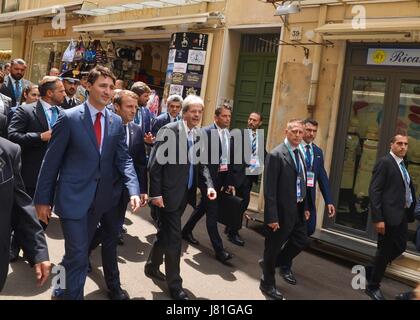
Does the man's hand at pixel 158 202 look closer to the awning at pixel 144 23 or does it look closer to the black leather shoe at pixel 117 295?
the black leather shoe at pixel 117 295

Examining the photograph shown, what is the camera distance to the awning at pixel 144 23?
10.3m

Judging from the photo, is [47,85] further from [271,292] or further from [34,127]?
[271,292]

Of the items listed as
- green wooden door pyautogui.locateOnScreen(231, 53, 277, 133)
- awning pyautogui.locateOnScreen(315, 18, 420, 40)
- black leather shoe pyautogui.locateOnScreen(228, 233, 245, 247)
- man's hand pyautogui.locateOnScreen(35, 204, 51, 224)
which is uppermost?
awning pyautogui.locateOnScreen(315, 18, 420, 40)

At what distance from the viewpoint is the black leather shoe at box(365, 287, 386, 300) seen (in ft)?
18.5

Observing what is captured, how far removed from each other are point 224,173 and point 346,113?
8.45 feet

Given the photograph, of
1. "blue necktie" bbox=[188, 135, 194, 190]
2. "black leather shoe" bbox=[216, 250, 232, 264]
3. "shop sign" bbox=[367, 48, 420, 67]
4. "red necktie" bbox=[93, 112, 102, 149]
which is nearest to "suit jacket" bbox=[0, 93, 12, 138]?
"red necktie" bbox=[93, 112, 102, 149]

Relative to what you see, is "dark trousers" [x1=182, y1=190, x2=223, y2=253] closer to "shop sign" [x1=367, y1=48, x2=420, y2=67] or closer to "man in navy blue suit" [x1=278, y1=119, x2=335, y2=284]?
"man in navy blue suit" [x1=278, y1=119, x2=335, y2=284]

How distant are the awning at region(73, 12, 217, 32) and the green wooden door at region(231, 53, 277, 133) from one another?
122 centimetres

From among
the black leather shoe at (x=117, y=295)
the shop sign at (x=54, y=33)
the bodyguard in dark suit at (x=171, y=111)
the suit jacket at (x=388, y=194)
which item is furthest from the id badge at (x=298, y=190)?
the shop sign at (x=54, y=33)

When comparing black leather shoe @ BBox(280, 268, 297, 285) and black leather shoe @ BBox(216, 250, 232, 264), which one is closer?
black leather shoe @ BBox(280, 268, 297, 285)

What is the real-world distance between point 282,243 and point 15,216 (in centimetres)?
324

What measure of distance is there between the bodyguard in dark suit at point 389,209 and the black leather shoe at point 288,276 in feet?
2.98

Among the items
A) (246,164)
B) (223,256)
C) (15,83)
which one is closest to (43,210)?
(223,256)

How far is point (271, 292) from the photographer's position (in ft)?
17.1
